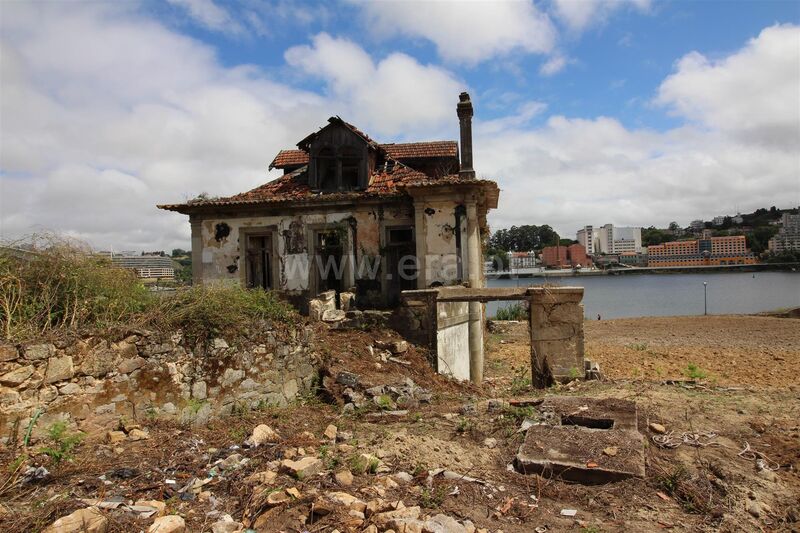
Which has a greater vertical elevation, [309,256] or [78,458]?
[309,256]

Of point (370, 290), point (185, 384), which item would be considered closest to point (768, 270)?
point (370, 290)

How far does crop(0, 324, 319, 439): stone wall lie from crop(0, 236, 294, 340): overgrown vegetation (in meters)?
0.24

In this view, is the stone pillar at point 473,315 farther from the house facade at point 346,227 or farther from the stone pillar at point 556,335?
the stone pillar at point 556,335

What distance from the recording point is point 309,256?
15.8 metres

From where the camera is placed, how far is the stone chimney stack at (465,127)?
1585cm

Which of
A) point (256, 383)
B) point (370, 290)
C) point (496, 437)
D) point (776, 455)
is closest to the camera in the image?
point (776, 455)

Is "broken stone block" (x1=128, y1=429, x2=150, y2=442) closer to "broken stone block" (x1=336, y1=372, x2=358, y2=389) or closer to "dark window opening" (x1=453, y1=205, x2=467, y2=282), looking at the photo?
"broken stone block" (x1=336, y1=372, x2=358, y2=389)

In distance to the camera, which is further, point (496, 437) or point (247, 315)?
point (247, 315)

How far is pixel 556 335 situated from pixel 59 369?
8499 mm

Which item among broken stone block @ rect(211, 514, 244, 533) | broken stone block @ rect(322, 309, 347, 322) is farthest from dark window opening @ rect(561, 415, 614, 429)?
broken stone block @ rect(322, 309, 347, 322)

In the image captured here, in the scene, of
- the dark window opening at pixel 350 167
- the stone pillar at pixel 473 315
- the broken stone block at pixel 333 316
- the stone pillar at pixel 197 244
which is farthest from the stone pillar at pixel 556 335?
the stone pillar at pixel 197 244

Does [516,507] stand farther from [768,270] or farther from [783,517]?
[768,270]

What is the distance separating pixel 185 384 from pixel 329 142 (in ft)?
36.9

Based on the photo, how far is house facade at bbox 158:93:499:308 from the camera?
14570 mm
